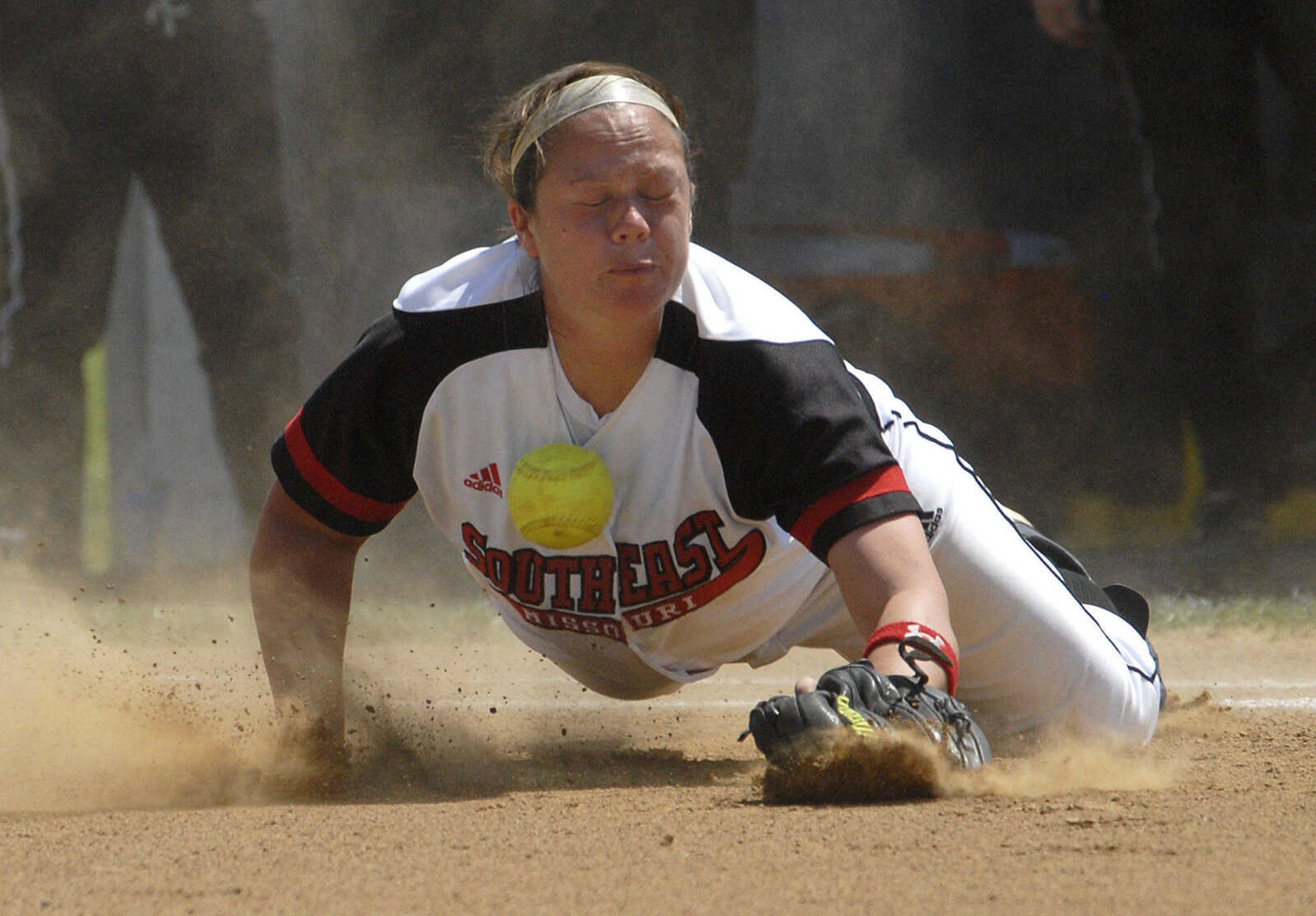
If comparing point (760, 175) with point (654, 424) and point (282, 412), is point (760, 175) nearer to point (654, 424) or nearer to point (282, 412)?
point (282, 412)

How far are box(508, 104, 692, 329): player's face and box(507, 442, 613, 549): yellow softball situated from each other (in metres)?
0.19

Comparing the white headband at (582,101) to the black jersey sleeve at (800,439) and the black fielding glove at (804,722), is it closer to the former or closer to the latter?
the black jersey sleeve at (800,439)

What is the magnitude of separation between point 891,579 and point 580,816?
49cm

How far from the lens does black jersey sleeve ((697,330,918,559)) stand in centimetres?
201

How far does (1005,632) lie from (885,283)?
2.70 m

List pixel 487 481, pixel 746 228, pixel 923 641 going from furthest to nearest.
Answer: pixel 746 228
pixel 487 481
pixel 923 641

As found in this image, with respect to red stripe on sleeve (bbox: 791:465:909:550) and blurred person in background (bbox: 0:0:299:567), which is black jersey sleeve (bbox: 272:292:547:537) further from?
blurred person in background (bbox: 0:0:299:567)

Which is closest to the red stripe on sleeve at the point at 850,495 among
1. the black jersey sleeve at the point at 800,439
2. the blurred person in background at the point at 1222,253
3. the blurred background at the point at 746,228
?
the black jersey sleeve at the point at 800,439

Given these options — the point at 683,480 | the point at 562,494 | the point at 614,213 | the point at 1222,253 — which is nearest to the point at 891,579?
the point at 683,480

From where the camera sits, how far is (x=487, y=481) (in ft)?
7.27

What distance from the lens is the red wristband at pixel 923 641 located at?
6.37ft

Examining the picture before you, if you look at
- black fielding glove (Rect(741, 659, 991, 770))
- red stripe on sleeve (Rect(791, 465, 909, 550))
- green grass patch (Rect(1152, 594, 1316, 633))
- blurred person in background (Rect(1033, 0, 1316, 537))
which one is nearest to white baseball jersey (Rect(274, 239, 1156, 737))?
red stripe on sleeve (Rect(791, 465, 909, 550))

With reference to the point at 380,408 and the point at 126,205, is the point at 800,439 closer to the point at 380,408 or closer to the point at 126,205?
the point at 380,408

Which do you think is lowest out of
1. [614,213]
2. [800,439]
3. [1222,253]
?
[1222,253]
